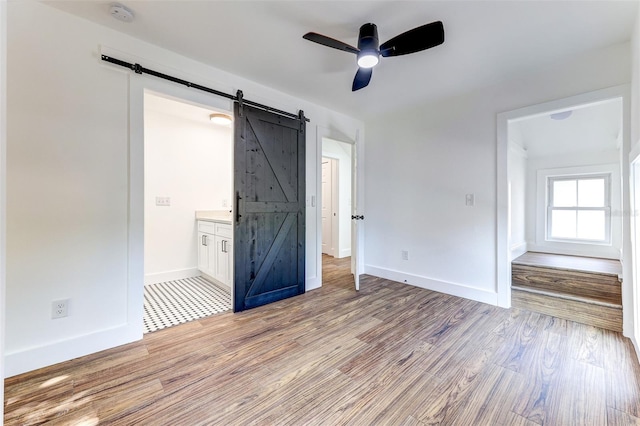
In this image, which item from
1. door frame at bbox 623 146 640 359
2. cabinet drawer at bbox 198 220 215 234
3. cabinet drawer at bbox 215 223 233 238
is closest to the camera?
door frame at bbox 623 146 640 359

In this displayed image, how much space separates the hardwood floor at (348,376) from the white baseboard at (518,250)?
6.28 ft

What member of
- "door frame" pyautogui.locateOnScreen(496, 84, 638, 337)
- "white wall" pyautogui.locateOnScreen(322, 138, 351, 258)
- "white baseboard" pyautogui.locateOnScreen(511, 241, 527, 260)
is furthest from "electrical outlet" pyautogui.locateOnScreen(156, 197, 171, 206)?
"white baseboard" pyautogui.locateOnScreen(511, 241, 527, 260)

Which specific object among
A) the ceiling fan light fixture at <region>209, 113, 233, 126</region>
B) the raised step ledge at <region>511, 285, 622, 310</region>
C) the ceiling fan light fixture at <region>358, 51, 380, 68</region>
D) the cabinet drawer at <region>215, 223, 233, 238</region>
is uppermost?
the ceiling fan light fixture at <region>209, 113, 233, 126</region>

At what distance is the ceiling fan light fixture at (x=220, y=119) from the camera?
3539 millimetres

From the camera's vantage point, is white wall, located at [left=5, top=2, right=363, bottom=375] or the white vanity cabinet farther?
the white vanity cabinet

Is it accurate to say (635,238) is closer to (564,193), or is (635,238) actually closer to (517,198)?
(517,198)

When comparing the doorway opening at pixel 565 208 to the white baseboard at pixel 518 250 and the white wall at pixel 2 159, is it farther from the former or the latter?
the white wall at pixel 2 159

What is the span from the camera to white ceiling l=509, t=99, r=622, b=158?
11.6ft

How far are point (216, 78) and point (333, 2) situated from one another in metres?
1.39

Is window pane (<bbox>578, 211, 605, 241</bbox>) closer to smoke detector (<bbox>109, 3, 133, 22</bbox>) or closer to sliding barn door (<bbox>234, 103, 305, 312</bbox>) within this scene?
sliding barn door (<bbox>234, 103, 305, 312</bbox>)

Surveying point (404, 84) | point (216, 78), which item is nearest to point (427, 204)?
point (404, 84)

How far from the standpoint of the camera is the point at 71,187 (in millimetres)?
1858

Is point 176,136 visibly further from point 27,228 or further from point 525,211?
point 525,211

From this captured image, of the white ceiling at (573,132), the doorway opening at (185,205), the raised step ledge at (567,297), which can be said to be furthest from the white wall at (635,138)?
the doorway opening at (185,205)
